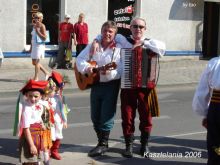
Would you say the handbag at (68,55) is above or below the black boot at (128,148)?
→ above

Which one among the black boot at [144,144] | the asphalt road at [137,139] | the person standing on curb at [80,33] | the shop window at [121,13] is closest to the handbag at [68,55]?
the person standing on curb at [80,33]

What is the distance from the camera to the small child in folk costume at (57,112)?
7.15m

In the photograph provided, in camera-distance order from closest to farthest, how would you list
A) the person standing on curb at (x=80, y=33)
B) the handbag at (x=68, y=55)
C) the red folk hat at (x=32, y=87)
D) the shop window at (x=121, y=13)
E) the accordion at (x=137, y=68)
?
the red folk hat at (x=32, y=87) < the accordion at (x=137, y=68) < the handbag at (x=68, y=55) < the person standing on curb at (x=80, y=33) < the shop window at (x=121, y=13)

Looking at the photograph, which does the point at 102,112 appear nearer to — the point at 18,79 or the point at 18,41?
the point at 18,79

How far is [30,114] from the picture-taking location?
20.4 ft

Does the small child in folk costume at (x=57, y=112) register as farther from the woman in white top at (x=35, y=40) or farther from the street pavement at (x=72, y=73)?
the woman in white top at (x=35, y=40)

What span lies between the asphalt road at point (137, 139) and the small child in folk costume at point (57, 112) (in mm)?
223

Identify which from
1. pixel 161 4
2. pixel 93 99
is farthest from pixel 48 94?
pixel 161 4

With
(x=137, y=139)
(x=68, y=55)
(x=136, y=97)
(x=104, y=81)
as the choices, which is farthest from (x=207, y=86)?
(x=68, y=55)

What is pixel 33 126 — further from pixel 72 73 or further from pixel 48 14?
pixel 48 14

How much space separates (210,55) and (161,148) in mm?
17523

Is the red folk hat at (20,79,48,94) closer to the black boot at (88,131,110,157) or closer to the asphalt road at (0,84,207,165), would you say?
the asphalt road at (0,84,207,165)

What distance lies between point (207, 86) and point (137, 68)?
83.7 inches

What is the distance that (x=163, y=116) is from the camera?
10969mm
